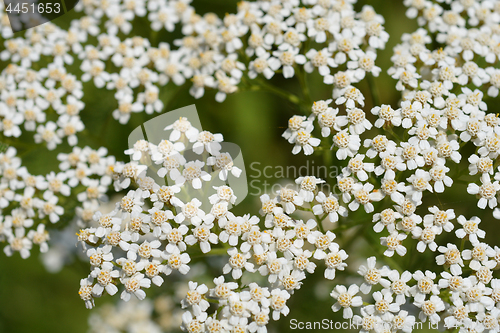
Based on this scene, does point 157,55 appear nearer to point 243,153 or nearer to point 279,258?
point 243,153

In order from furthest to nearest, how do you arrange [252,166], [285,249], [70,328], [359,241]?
[70,328], [359,241], [252,166], [285,249]

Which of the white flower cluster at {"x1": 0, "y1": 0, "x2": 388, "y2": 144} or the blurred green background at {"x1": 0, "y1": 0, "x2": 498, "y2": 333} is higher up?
the white flower cluster at {"x1": 0, "y1": 0, "x2": 388, "y2": 144}

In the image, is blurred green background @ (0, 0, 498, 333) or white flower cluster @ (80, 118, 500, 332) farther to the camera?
blurred green background @ (0, 0, 498, 333)

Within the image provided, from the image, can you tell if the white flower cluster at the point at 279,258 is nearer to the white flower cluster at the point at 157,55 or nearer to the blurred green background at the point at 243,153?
the blurred green background at the point at 243,153

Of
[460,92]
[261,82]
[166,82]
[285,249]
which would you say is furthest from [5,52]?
[460,92]

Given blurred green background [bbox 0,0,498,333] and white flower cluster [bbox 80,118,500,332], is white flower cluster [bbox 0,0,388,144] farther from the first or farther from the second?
white flower cluster [bbox 80,118,500,332]

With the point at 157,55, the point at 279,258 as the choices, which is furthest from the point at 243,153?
the point at 157,55

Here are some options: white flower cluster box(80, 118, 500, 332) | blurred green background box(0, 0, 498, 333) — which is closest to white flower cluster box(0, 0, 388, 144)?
blurred green background box(0, 0, 498, 333)

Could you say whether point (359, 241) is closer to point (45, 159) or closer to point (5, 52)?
point (45, 159)
